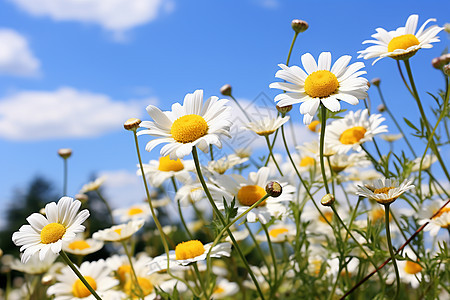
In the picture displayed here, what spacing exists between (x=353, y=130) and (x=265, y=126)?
14.9 inches

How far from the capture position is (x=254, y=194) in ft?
4.96

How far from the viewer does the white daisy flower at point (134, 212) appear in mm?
A: 2718

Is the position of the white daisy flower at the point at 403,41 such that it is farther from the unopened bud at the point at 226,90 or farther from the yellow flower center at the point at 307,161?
the yellow flower center at the point at 307,161

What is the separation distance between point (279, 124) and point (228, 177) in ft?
0.81

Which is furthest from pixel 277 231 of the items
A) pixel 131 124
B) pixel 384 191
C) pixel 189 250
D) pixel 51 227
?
pixel 51 227

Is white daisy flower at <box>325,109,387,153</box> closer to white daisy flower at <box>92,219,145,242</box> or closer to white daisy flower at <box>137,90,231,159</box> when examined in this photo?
white daisy flower at <box>137,90,231,159</box>

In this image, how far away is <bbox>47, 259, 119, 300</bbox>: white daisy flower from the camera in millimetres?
1699

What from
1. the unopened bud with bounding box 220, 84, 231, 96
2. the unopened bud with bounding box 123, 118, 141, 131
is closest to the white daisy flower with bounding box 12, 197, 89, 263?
the unopened bud with bounding box 123, 118, 141, 131

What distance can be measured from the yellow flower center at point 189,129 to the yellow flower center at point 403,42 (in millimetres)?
690

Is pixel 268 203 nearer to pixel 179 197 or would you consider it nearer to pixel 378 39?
pixel 179 197

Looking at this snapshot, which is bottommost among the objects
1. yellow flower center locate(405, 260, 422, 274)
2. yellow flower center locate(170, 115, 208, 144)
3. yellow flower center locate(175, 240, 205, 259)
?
yellow flower center locate(405, 260, 422, 274)

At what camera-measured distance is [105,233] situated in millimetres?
1770

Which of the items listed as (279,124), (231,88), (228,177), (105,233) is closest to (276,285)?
(228,177)

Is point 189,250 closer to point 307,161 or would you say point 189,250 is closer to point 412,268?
point 307,161
